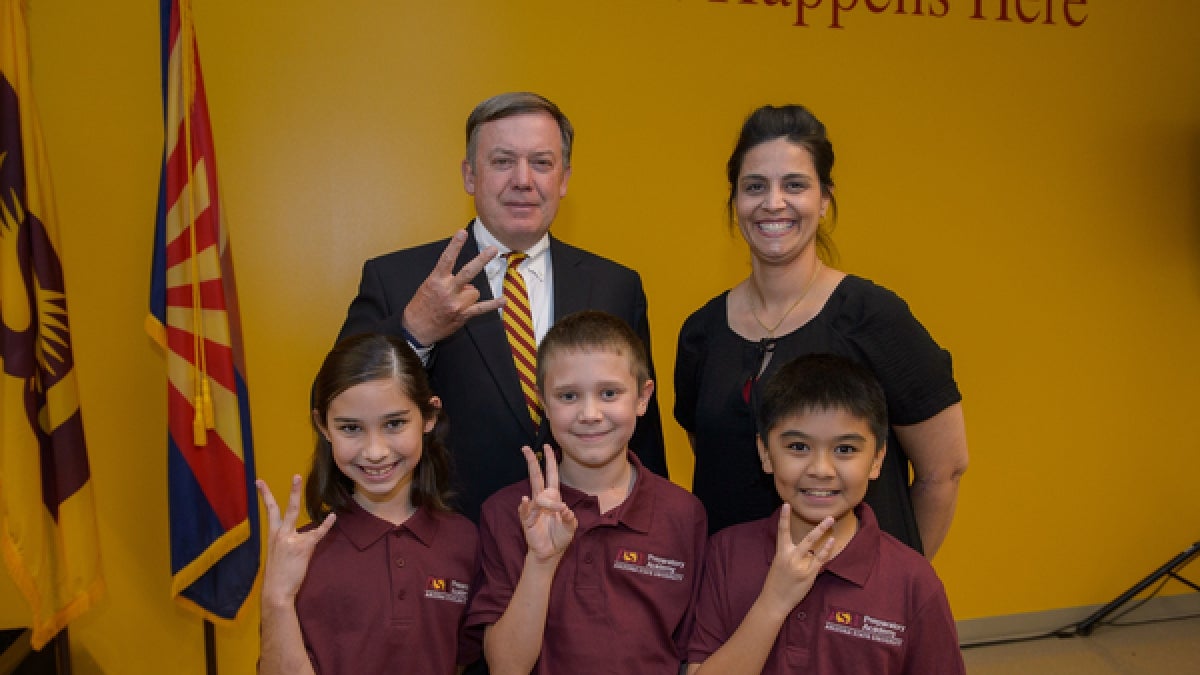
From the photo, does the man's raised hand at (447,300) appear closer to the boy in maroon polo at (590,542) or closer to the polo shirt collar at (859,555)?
the boy in maroon polo at (590,542)

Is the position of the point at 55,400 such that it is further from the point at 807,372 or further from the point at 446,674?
the point at 807,372

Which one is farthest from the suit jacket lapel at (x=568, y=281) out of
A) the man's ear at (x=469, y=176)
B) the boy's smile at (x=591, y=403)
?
the boy's smile at (x=591, y=403)

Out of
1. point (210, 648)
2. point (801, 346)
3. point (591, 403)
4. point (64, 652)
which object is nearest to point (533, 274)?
point (591, 403)

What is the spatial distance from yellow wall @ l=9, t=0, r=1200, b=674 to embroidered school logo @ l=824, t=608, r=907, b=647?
1.95m

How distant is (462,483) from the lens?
196cm

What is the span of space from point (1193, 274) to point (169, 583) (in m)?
4.24

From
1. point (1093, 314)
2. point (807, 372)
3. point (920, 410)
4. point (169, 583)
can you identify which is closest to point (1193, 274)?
point (1093, 314)

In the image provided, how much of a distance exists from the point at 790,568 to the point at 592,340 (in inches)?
21.1

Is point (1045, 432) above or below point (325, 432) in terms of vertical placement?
below

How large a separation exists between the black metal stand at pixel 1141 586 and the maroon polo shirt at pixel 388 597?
320 cm

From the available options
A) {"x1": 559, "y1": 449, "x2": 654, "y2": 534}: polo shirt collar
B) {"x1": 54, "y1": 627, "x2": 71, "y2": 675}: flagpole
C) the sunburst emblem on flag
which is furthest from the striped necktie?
{"x1": 54, "y1": 627, "x2": 71, "y2": 675}: flagpole

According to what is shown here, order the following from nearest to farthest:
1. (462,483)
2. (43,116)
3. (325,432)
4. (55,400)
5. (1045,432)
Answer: (325,432) < (462,483) < (55,400) < (43,116) < (1045,432)

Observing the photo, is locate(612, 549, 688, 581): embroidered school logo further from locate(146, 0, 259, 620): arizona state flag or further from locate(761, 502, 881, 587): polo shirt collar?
locate(146, 0, 259, 620): arizona state flag

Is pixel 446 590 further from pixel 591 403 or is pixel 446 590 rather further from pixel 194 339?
pixel 194 339
